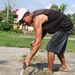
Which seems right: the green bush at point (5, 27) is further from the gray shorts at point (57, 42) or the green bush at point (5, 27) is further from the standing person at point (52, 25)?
the gray shorts at point (57, 42)

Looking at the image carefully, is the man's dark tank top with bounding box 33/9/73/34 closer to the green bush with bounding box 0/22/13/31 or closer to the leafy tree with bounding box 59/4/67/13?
the green bush with bounding box 0/22/13/31

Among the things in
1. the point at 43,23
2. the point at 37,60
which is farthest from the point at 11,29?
the point at 43,23

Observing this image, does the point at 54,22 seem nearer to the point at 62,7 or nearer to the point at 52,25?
the point at 52,25

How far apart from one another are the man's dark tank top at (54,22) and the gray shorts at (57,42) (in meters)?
0.10

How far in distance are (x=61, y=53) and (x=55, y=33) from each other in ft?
1.83

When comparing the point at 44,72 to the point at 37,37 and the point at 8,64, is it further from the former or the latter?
the point at 8,64

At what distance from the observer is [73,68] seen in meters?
6.77

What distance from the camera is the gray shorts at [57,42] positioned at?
5.93m

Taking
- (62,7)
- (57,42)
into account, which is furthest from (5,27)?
(57,42)

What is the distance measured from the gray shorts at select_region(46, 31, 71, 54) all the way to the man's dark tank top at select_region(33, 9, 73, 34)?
10cm

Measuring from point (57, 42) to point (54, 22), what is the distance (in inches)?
15.7

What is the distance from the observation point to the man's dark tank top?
580 cm

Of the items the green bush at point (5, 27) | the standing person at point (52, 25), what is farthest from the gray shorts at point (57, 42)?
the green bush at point (5, 27)

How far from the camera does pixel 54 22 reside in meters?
5.86
